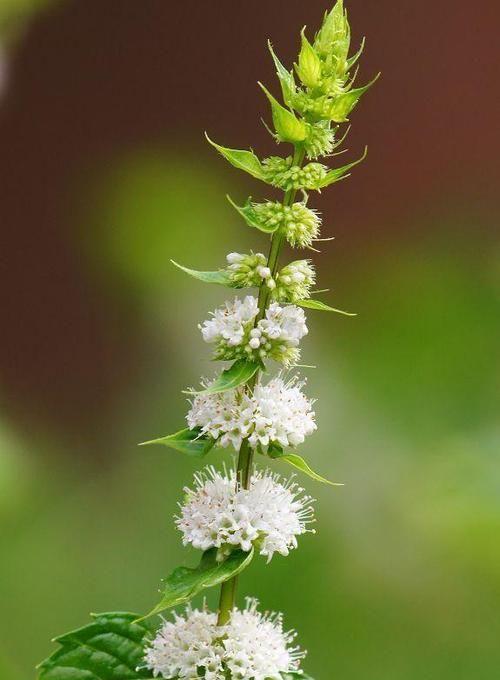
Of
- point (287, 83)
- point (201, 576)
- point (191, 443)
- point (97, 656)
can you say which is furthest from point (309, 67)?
point (97, 656)

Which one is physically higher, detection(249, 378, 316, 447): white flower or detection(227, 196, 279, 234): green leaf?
detection(227, 196, 279, 234): green leaf

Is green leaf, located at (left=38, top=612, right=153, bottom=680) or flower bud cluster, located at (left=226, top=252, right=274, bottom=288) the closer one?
flower bud cluster, located at (left=226, top=252, right=274, bottom=288)

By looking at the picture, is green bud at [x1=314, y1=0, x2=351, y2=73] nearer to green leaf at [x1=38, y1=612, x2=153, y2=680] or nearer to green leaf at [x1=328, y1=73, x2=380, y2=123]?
green leaf at [x1=328, y1=73, x2=380, y2=123]

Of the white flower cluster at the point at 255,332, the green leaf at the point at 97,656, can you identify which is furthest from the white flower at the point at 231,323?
the green leaf at the point at 97,656

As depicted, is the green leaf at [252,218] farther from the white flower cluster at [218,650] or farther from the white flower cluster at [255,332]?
the white flower cluster at [218,650]

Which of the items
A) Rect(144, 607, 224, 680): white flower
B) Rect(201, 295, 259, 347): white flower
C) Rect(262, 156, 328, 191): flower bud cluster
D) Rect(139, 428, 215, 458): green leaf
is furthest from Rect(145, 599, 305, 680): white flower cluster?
Rect(262, 156, 328, 191): flower bud cluster

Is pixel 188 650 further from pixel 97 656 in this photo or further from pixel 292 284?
pixel 292 284
